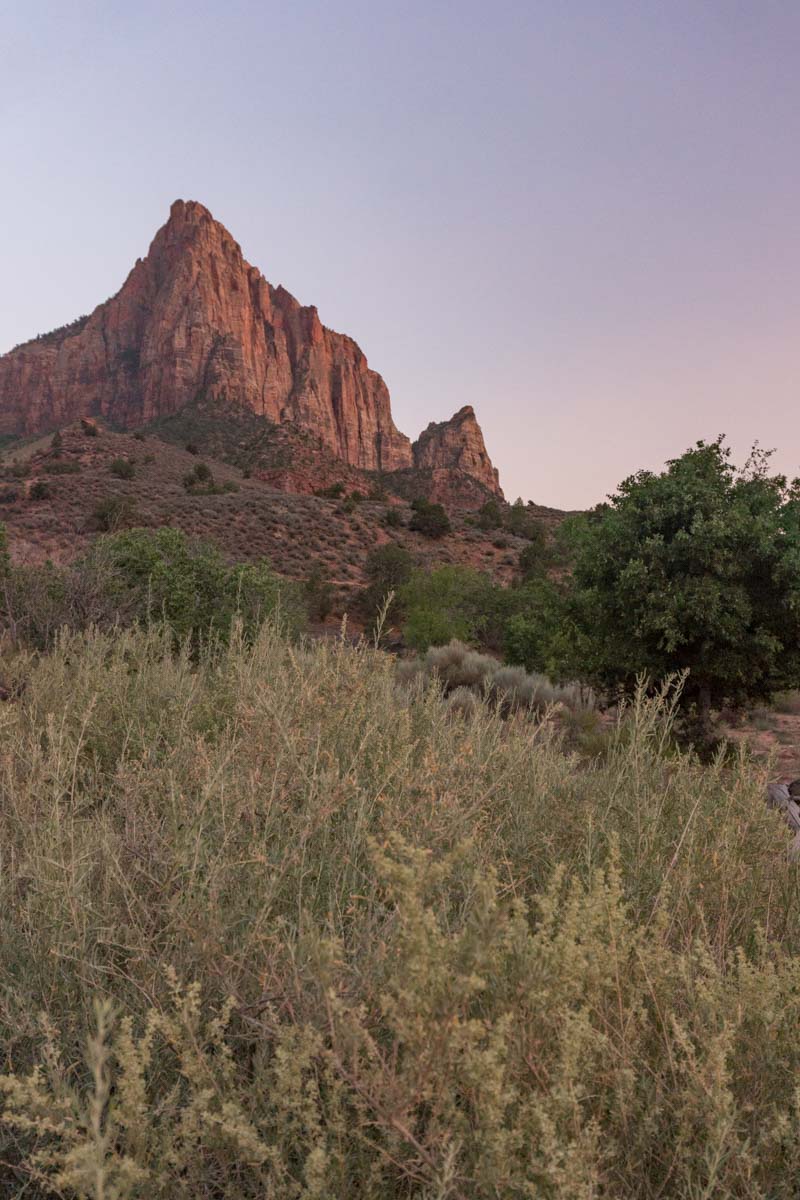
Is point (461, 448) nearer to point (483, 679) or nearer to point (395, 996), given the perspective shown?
point (483, 679)

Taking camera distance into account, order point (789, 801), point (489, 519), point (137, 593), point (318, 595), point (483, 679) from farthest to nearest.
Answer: point (489, 519) → point (318, 595) → point (137, 593) → point (483, 679) → point (789, 801)

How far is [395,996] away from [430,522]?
4541 centimetres

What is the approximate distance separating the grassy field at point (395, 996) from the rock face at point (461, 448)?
10728 centimetres

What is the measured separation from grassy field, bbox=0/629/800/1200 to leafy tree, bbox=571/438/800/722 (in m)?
5.78

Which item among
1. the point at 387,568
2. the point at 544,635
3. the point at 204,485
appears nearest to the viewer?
the point at 544,635

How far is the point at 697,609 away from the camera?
346 inches

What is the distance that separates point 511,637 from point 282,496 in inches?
1097

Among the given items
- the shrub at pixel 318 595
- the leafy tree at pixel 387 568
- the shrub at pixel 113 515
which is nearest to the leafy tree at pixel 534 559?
the leafy tree at pixel 387 568

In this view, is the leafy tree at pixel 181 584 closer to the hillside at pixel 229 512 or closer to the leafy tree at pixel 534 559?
the hillside at pixel 229 512

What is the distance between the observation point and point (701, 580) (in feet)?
30.0

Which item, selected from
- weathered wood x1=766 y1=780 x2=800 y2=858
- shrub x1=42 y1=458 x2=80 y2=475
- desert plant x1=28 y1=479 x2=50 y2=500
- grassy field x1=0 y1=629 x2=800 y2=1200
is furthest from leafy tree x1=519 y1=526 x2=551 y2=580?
grassy field x1=0 y1=629 x2=800 y2=1200

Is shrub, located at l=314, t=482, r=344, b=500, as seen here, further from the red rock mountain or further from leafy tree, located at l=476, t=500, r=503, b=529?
the red rock mountain

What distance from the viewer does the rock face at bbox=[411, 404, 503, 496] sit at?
111 m

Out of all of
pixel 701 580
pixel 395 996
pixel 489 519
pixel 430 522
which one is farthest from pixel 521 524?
pixel 395 996
